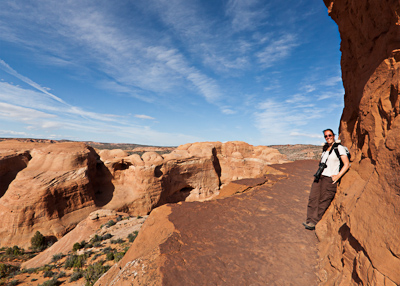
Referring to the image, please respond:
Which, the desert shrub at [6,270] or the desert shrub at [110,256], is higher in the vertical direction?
the desert shrub at [110,256]

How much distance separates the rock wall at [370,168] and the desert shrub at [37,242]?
A: 59.5 feet

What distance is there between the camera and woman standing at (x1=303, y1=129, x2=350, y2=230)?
3391 mm

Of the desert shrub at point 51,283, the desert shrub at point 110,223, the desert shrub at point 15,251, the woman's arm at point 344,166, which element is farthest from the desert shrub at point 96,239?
the woman's arm at point 344,166

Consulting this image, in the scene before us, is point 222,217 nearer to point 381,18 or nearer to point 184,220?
point 184,220

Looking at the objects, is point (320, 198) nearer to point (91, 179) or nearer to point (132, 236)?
point (132, 236)

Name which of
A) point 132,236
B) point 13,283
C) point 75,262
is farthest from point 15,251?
point 132,236

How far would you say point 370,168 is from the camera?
8.46 ft

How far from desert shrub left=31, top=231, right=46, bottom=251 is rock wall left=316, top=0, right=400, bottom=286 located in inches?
713

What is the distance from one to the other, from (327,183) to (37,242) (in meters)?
18.6

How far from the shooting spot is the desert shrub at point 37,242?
13.2 metres

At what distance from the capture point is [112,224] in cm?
1230

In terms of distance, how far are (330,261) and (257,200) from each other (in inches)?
90.8

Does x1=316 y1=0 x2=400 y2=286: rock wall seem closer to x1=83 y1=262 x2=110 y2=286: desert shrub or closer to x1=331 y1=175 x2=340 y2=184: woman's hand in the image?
x1=331 y1=175 x2=340 y2=184: woman's hand

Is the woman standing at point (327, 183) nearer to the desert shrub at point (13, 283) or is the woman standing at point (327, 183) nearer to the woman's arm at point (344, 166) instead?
the woman's arm at point (344, 166)
